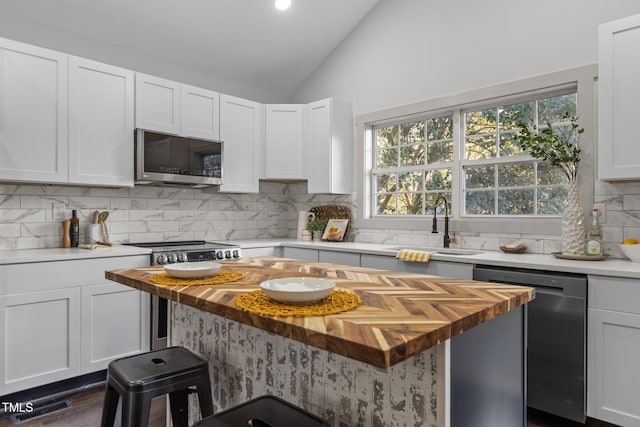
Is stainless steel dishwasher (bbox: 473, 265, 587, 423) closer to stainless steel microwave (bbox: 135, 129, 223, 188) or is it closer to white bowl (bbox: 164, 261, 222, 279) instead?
white bowl (bbox: 164, 261, 222, 279)

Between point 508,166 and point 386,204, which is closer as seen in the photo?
point 508,166

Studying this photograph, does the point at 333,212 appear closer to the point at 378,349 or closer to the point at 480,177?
the point at 480,177

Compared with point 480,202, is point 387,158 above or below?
above

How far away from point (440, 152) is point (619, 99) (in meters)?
1.52

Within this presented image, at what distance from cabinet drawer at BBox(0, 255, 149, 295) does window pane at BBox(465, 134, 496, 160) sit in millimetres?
2942

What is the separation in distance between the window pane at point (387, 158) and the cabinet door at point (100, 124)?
238 cm

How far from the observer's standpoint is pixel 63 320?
273 cm

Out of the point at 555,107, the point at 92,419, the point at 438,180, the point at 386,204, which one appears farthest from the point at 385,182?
the point at 92,419

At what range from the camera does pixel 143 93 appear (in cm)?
341

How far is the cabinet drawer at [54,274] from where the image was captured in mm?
2529

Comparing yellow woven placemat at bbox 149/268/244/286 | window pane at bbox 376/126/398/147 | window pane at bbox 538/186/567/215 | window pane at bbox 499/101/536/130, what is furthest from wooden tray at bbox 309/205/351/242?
yellow woven placemat at bbox 149/268/244/286

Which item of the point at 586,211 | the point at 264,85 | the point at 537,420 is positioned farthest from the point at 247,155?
the point at 537,420

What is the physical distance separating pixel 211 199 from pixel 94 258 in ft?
5.14

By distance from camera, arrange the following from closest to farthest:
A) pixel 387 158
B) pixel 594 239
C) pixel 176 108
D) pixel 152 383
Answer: pixel 152 383, pixel 594 239, pixel 176 108, pixel 387 158
